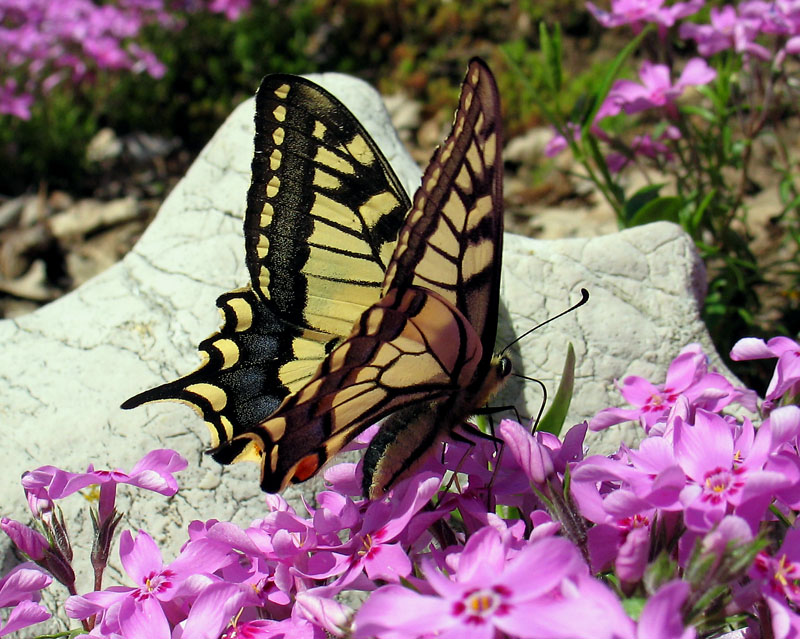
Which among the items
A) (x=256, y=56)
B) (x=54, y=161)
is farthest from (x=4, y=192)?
(x=256, y=56)

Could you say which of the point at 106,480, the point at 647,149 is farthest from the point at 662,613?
the point at 647,149

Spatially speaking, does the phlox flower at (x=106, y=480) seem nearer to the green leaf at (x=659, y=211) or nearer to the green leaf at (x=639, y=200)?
the green leaf at (x=659, y=211)

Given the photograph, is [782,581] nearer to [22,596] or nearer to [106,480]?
[106,480]

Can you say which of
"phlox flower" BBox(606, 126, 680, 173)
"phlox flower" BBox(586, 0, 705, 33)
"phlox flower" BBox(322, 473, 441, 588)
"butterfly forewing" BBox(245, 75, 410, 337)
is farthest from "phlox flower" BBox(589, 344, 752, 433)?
"phlox flower" BBox(586, 0, 705, 33)

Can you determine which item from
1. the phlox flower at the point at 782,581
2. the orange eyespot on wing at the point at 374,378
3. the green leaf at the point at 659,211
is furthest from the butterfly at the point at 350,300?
the green leaf at the point at 659,211

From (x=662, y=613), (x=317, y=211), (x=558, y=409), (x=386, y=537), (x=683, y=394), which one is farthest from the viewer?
(x=317, y=211)

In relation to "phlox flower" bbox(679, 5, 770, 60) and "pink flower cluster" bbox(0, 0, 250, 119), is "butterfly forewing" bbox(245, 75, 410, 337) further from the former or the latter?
"pink flower cluster" bbox(0, 0, 250, 119)

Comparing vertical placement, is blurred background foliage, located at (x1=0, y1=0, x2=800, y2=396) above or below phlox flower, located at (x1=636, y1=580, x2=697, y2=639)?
above
